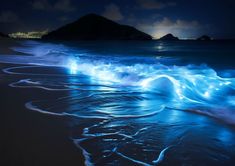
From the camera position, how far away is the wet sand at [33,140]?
321cm

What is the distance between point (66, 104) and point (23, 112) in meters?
1.09

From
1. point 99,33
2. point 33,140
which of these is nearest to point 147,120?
point 33,140

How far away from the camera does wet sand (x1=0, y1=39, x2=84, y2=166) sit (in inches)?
126

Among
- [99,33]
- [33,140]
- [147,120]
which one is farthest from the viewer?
[99,33]

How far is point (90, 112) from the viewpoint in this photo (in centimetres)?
553

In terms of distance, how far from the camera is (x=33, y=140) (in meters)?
3.82

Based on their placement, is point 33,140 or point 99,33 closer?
point 33,140

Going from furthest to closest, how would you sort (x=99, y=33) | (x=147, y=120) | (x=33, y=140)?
(x=99, y=33), (x=147, y=120), (x=33, y=140)

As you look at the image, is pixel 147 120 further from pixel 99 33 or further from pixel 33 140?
pixel 99 33

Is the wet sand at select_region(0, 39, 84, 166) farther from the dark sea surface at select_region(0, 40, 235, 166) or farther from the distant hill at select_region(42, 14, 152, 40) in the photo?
the distant hill at select_region(42, 14, 152, 40)

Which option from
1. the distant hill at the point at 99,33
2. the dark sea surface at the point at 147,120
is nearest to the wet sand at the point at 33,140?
the dark sea surface at the point at 147,120

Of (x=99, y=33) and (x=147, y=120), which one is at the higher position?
(x=99, y=33)

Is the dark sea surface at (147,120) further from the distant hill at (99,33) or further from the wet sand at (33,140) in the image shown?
the distant hill at (99,33)

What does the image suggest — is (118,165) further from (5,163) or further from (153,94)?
(153,94)
